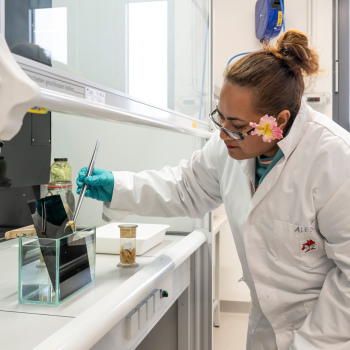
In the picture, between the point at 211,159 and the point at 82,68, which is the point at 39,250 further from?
the point at 211,159

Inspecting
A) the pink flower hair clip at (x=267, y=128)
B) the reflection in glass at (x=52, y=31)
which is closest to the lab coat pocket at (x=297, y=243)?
the pink flower hair clip at (x=267, y=128)

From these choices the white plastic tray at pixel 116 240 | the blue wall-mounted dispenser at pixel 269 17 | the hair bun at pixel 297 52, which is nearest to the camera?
the hair bun at pixel 297 52

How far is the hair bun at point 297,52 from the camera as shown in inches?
45.3

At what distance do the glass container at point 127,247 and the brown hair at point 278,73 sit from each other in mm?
506

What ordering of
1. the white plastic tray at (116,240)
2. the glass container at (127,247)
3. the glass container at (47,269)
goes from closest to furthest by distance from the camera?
the glass container at (47,269) → the glass container at (127,247) → the white plastic tray at (116,240)

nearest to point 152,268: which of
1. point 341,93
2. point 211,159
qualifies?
point 211,159

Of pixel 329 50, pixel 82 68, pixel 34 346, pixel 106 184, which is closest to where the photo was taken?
pixel 34 346

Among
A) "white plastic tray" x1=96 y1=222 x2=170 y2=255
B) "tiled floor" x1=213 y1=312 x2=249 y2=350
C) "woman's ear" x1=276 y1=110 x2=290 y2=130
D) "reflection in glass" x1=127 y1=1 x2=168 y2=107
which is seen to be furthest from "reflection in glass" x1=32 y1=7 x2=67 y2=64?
"tiled floor" x1=213 y1=312 x2=249 y2=350

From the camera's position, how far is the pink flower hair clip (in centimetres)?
104

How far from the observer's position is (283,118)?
1129 mm

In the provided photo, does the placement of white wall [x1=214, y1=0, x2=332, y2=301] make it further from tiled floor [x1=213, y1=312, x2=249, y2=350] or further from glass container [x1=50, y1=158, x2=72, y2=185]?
glass container [x1=50, y1=158, x2=72, y2=185]

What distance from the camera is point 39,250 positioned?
3.08ft

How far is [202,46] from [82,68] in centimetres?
109

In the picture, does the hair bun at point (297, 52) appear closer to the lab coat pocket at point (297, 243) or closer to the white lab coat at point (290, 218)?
the white lab coat at point (290, 218)
